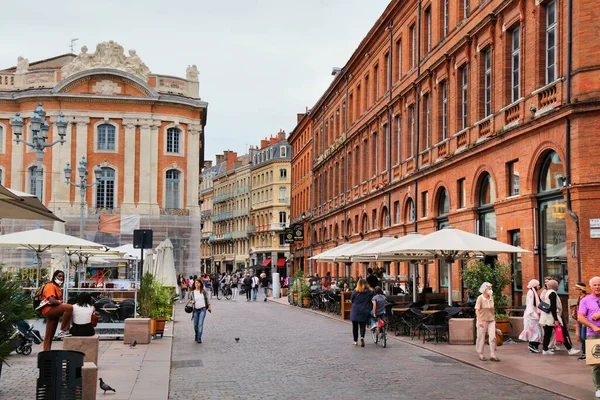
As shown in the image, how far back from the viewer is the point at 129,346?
745 inches

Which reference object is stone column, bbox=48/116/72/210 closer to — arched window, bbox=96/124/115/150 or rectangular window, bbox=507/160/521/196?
arched window, bbox=96/124/115/150

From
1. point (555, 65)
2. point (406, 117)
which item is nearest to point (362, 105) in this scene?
point (406, 117)

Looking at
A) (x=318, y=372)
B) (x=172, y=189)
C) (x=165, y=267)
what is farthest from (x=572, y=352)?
(x=172, y=189)

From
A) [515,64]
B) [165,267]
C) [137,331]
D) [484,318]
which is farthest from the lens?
[165,267]

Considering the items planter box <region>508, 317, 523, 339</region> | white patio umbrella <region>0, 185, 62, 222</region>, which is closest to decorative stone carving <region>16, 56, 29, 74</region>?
planter box <region>508, 317, 523, 339</region>

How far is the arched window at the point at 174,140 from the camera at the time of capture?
202 feet

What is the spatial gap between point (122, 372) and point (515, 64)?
16842 mm

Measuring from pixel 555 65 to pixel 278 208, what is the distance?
8125cm

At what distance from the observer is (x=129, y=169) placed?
2354 inches

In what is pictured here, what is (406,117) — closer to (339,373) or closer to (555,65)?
(555,65)

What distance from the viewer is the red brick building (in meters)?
21.1

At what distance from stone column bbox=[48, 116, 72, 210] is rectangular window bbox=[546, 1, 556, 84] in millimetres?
41766

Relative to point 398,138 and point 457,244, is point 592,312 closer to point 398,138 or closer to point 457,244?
point 457,244

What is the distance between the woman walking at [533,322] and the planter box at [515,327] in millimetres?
1955
